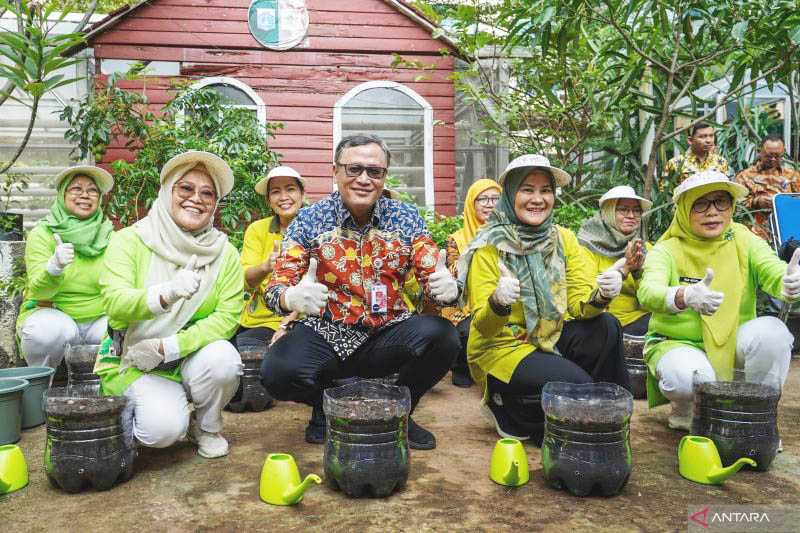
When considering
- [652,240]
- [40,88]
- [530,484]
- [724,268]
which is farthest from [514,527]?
[652,240]

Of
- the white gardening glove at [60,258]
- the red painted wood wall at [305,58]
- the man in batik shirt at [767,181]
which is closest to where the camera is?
the white gardening glove at [60,258]

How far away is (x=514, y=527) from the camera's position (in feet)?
7.06

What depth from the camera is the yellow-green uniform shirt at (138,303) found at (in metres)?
2.60

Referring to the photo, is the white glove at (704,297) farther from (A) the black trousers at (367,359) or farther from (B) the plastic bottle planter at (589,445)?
(A) the black trousers at (367,359)

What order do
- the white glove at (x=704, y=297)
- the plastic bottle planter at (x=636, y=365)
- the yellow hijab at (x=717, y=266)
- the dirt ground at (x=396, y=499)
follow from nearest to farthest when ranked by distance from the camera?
1. the dirt ground at (x=396, y=499)
2. the white glove at (x=704, y=297)
3. the yellow hijab at (x=717, y=266)
4. the plastic bottle planter at (x=636, y=365)

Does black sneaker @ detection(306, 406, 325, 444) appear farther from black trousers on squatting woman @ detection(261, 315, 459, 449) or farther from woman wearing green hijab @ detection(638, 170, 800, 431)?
woman wearing green hijab @ detection(638, 170, 800, 431)

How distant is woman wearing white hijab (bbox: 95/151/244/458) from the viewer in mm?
2668

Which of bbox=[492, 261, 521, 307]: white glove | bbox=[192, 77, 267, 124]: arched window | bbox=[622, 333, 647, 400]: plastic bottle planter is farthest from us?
bbox=[192, 77, 267, 124]: arched window

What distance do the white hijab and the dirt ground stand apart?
576mm

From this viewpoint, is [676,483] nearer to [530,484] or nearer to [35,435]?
[530,484]

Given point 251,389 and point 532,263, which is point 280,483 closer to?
point 251,389

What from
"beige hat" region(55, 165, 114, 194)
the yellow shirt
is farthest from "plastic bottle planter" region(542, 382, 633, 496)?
"beige hat" region(55, 165, 114, 194)

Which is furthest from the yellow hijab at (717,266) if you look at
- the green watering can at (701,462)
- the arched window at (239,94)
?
the arched window at (239,94)

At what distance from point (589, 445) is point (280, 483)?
1108 mm
